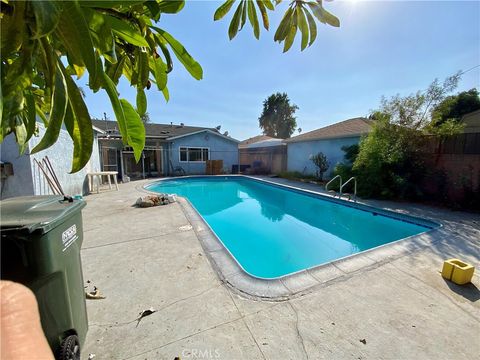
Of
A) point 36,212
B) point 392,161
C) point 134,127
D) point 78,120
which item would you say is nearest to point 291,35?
point 134,127

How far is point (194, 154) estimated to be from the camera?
62.6 feet

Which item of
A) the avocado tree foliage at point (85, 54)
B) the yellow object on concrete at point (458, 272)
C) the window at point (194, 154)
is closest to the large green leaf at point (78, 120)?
the avocado tree foliage at point (85, 54)

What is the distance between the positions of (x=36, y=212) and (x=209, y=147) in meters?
18.4

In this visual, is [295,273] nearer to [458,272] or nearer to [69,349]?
[458,272]

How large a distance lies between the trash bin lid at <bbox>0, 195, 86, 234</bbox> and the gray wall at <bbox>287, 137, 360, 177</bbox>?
1280 centimetres

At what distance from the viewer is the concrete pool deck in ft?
6.56

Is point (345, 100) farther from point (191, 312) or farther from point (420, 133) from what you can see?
point (191, 312)

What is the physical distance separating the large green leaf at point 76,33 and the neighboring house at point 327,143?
12.5m

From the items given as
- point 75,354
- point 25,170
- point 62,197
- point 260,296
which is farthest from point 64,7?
point 25,170

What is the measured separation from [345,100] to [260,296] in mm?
11798

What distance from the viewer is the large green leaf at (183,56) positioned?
34.0 inches

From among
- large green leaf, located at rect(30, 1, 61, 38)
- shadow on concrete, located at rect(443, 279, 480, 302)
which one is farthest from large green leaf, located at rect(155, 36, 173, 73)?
shadow on concrete, located at rect(443, 279, 480, 302)

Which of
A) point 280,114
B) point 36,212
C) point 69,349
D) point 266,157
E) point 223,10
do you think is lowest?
point 69,349

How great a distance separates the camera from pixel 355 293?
109 inches
